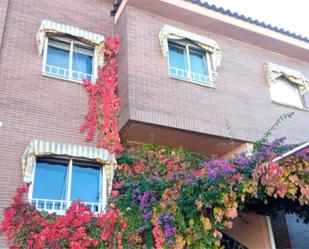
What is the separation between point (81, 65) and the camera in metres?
12.5

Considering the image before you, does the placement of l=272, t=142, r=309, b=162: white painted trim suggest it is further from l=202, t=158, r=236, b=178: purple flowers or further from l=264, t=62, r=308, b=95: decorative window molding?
l=264, t=62, r=308, b=95: decorative window molding

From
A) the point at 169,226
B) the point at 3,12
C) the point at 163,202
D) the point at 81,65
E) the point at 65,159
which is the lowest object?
the point at 169,226

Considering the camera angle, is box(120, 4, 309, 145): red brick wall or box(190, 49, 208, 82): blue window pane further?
box(190, 49, 208, 82): blue window pane

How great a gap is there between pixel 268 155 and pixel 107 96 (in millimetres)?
5331

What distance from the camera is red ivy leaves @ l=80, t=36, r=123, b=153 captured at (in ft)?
37.2

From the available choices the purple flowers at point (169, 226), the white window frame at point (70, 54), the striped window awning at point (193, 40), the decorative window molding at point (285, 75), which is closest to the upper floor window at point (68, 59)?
the white window frame at point (70, 54)

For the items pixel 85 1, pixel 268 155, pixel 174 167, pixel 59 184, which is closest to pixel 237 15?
pixel 85 1

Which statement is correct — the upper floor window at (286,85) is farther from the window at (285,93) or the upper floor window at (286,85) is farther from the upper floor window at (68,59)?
the upper floor window at (68,59)

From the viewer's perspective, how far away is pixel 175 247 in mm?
9031

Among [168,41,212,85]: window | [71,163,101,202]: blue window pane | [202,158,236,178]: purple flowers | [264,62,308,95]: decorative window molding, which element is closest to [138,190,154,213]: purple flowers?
[71,163,101,202]: blue window pane

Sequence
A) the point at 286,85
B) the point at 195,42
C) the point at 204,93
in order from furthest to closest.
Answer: the point at 286,85 → the point at 195,42 → the point at 204,93

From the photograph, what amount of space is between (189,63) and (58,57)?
14.1 ft

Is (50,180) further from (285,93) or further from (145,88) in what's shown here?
(285,93)

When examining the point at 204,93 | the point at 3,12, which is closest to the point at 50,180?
the point at 3,12
